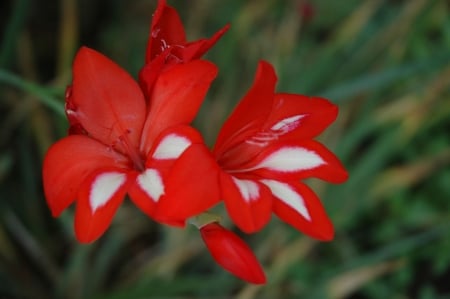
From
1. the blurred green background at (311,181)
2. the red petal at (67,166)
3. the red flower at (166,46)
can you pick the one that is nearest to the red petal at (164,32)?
the red flower at (166,46)

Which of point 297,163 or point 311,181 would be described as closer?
point 297,163

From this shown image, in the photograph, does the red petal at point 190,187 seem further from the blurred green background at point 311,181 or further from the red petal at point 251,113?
the blurred green background at point 311,181

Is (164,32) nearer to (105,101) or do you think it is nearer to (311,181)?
(105,101)

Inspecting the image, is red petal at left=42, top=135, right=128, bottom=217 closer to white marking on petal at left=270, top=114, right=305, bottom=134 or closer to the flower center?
the flower center

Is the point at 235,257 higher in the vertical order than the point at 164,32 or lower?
lower

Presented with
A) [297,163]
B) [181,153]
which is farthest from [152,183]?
[297,163]

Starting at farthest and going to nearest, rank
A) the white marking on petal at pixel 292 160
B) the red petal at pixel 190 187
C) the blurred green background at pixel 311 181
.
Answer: the blurred green background at pixel 311 181, the white marking on petal at pixel 292 160, the red petal at pixel 190 187
